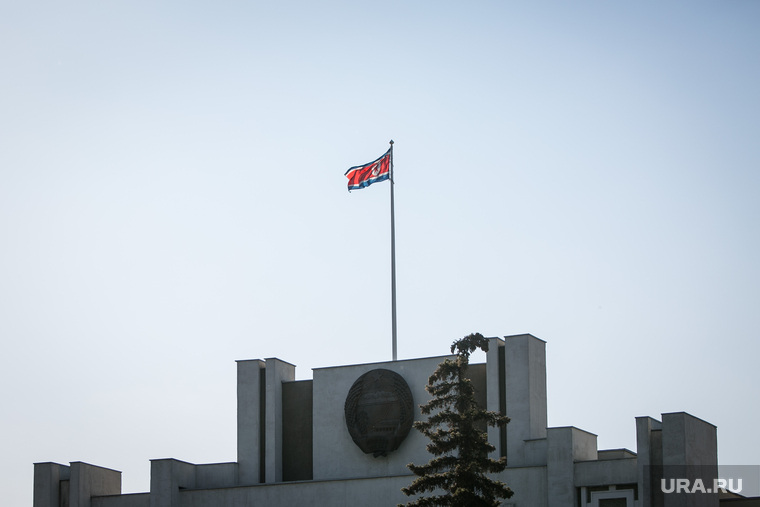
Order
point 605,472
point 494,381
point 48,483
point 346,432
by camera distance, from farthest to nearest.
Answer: point 48,483, point 346,432, point 494,381, point 605,472

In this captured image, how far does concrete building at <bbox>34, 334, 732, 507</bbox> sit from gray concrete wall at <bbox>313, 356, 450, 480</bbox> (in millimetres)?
39

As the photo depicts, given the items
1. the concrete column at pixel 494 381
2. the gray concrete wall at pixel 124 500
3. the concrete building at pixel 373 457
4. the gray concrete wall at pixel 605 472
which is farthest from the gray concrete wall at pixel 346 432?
the gray concrete wall at pixel 124 500

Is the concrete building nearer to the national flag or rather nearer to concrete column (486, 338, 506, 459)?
concrete column (486, 338, 506, 459)

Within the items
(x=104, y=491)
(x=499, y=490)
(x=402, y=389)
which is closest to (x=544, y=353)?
(x=402, y=389)

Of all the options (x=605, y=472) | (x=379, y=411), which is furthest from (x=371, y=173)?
(x=605, y=472)

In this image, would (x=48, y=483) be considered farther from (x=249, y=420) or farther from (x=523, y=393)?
(x=523, y=393)

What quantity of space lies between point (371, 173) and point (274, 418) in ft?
35.1

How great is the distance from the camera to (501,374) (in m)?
49.8

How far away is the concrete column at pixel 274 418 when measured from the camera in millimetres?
53594

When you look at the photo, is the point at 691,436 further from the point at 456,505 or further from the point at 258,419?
the point at 258,419

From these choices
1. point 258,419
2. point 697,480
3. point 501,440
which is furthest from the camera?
point 258,419

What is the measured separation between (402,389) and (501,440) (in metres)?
4.47

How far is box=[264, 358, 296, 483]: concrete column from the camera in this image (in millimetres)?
53594

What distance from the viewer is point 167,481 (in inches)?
2098
